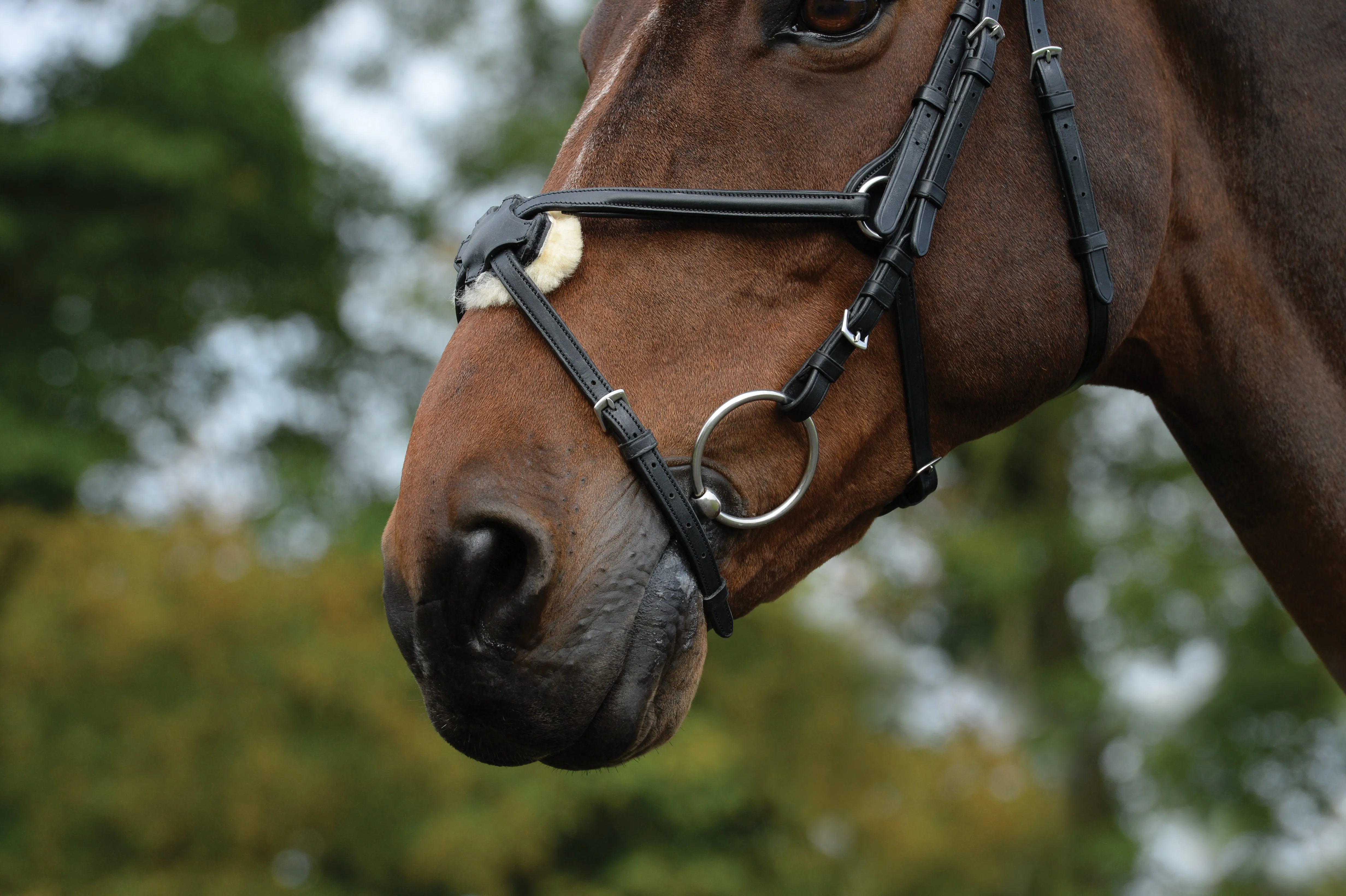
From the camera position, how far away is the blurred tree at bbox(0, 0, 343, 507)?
548 inches

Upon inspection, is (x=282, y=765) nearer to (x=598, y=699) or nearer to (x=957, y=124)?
(x=598, y=699)

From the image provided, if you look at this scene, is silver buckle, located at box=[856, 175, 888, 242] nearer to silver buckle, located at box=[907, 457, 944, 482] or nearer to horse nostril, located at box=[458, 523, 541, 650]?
silver buckle, located at box=[907, 457, 944, 482]

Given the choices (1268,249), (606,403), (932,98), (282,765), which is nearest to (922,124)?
(932,98)

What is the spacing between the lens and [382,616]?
1140 cm

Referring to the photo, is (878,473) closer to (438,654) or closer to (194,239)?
(438,654)

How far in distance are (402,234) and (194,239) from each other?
12.5ft

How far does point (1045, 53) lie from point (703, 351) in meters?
0.89

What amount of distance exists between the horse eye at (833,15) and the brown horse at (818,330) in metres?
0.02

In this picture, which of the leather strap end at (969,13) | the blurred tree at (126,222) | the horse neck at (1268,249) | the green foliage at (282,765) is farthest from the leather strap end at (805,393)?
the blurred tree at (126,222)

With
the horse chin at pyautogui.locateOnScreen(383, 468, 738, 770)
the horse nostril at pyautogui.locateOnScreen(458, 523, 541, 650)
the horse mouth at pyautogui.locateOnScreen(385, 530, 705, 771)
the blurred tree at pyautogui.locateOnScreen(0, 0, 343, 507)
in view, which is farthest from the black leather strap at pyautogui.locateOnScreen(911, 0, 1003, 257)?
the blurred tree at pyautogui.locateOnScreen(0, 0, 343, 507)

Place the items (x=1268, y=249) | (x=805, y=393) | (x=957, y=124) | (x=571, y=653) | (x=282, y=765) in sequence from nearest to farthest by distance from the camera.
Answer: (x=571, y=653), (x=805, y=393), (x=957, y=124), (x=1268, y=249), (x=282, y=765)

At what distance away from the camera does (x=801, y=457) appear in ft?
6.13

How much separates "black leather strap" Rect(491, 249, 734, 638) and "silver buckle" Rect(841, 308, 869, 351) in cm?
39

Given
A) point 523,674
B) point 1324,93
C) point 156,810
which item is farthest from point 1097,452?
point 523,674
